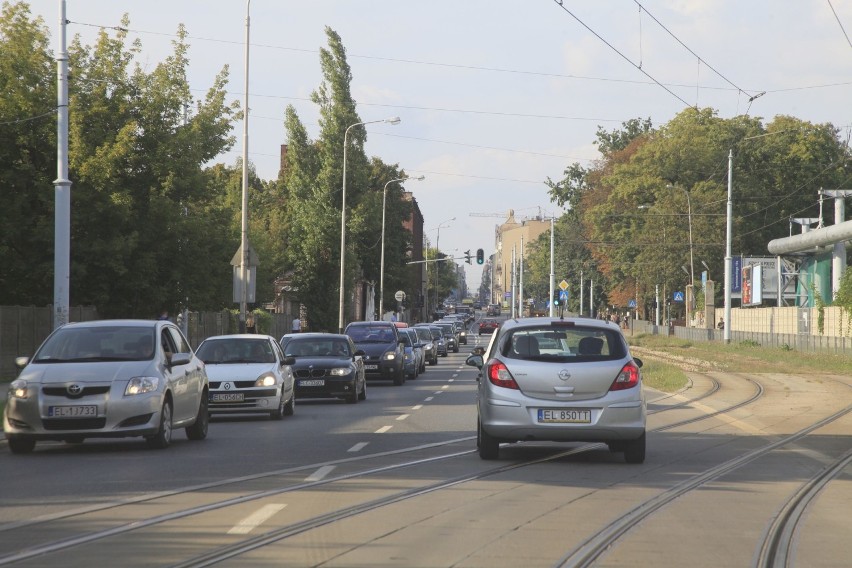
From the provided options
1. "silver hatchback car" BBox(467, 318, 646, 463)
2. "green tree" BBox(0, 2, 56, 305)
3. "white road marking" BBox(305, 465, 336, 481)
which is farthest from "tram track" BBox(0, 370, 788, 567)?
"green tree" BBox(0, 2, 56, 305)

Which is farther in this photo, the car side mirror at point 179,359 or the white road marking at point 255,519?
the car side mirror at point 179,359

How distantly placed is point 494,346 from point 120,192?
74.6 ft

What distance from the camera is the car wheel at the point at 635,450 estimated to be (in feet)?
47.3

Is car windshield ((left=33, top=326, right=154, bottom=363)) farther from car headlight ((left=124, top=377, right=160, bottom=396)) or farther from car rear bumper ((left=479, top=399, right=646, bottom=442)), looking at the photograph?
car rear bumper ((left=479, top=399, right=646, bottom=442))

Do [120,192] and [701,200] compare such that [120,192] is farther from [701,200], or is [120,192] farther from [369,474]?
[701,200]

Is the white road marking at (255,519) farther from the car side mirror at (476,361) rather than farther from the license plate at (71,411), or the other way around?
the car side mirror at (476,361)

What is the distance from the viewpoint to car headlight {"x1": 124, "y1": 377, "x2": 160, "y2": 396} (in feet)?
50.8

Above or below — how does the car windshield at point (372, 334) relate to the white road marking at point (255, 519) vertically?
above

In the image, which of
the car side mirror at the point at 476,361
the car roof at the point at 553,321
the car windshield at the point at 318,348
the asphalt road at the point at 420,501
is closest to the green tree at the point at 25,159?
the car windshield at the point at 318,348

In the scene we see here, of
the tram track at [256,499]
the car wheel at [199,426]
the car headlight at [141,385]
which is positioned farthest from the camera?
the car wheel at [199,426]

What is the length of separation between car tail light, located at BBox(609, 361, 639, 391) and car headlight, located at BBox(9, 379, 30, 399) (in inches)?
257

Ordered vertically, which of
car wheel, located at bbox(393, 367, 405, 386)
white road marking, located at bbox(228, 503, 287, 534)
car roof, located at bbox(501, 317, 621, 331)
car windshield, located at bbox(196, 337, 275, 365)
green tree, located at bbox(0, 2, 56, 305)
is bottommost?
car wheel, located at bbox(393, 367, 405, 386)

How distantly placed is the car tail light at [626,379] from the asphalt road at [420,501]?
2.77ft

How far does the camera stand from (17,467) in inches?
549
